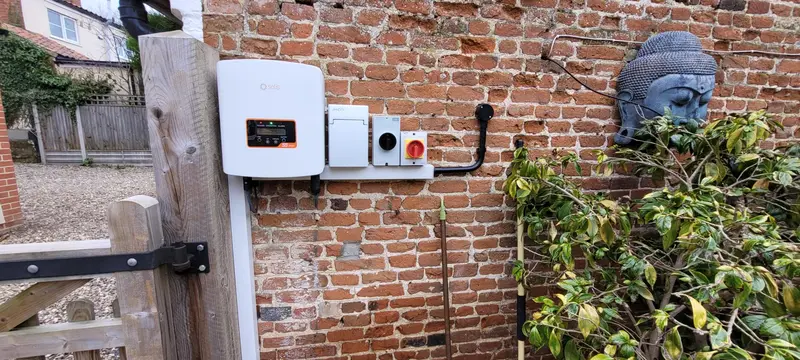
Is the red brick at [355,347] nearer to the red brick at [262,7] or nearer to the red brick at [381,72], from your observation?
the red brick at [381,72]

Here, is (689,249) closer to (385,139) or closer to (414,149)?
(414,149)

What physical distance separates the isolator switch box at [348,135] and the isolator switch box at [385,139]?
4 centimetres

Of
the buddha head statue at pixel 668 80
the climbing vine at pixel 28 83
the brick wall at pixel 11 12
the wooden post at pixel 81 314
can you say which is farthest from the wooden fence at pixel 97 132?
the buddha head statue at pixel 668 80

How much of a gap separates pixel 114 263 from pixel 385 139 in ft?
3.57

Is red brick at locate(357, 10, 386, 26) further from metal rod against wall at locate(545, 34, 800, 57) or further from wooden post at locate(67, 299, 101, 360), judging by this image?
wooden post at locate(67, 299, 101, 360)

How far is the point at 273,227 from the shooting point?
1538mm

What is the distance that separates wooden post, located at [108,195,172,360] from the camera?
1.03 metres

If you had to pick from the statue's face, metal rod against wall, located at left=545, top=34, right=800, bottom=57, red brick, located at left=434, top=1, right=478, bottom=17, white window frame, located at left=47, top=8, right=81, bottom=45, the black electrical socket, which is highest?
white window frame, located at left=47, top=8, right=81, bottom=45

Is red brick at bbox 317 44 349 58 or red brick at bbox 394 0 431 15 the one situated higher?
red brick at bbox 394 0 431 15

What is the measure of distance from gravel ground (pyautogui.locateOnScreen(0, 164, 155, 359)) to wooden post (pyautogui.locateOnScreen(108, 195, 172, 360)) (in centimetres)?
168

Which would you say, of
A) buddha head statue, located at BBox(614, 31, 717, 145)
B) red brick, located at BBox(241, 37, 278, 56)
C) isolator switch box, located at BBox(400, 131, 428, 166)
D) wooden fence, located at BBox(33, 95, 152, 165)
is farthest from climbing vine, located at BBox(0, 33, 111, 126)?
buddha head statue, located at BBox(614, 31, 717, 145)

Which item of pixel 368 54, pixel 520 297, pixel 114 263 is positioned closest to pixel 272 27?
pixel 368 54

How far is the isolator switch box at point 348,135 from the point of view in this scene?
57.0 inches

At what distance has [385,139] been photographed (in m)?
1.50
